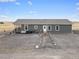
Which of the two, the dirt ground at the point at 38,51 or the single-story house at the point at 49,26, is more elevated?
the single-story house at the point at 49,26

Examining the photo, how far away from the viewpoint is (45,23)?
38.5m

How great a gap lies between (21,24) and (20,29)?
1341mm

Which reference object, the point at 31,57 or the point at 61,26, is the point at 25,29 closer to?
the point at 61,26

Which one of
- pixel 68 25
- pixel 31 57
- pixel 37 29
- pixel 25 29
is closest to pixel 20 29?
pixel 25 29

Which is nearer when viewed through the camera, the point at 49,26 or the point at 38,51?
the point at 38,51

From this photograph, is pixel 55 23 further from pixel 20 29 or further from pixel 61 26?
pixel 20 29

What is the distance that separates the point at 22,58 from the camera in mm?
12164

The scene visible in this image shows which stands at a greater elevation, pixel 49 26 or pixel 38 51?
pixel 49 26

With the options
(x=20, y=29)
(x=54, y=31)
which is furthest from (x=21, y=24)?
(x=54, y=31)

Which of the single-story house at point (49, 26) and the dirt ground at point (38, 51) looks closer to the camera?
the dirt ground at point (38, 51)

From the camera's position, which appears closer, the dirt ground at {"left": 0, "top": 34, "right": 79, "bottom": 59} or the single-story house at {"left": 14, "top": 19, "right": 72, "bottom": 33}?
the dirt ground at {"left": 0, "top": 34, "right": 79, "bottom": 59}

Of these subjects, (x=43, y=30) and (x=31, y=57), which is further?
(x=43, y=30)

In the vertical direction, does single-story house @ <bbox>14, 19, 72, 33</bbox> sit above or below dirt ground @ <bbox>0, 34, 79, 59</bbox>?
above

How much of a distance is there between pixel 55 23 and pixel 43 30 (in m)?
3.21
